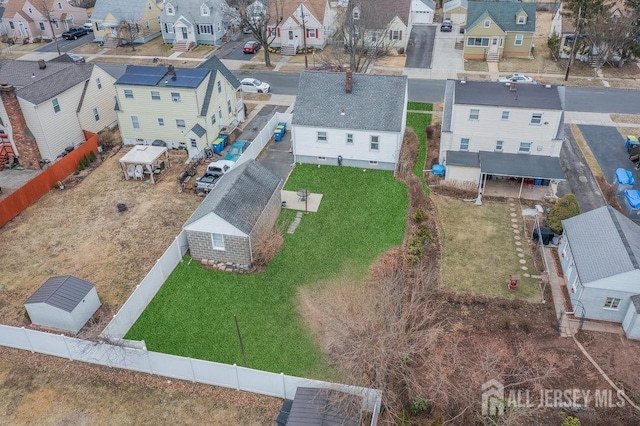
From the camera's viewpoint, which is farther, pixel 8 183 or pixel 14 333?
pixel 8 183

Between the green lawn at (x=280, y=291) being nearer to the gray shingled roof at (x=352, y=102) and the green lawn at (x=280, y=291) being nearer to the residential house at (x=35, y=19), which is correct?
the gray shingled roof at (x=352, y=102)

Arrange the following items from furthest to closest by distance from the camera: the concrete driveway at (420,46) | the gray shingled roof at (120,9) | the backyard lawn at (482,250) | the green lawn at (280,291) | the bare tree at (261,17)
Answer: the gray shingled roof at (120,9) < the concrete driveway at (420,46) < the bare tree at (261,17) < the backyard lawn at (482,250) < the green lawn at (280,291)

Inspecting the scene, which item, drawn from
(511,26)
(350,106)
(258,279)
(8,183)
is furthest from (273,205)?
(511,26)

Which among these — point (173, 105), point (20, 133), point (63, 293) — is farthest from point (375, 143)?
point (20, 133)

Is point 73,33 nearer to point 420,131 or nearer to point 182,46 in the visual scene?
point 182,46

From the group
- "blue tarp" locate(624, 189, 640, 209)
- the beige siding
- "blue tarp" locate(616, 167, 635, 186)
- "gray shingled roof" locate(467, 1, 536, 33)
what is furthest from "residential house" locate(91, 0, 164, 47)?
"blue tarp" locate(624, 189, 640, 209)

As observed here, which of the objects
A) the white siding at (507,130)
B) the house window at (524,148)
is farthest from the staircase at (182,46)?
the house window at (524,148)

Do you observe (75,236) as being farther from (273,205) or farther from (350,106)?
(350,106)
